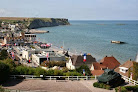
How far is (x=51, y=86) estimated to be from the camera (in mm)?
19703

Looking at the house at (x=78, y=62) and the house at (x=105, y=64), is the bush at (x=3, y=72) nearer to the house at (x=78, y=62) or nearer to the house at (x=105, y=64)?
the house at (x=105, y=64)

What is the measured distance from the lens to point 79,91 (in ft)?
60.8

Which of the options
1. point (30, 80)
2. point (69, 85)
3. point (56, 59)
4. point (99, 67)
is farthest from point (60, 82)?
point (56, 59)

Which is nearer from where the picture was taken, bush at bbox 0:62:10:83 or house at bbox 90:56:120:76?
bush at bbox 0:62:10:83

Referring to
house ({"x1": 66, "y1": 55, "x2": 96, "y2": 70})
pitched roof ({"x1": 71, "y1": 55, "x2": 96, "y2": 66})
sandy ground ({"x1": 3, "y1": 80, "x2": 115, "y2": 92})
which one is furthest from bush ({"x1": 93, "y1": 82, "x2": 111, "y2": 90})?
pitched roof ({"x1": 71, "y1": 55, "x2": 96, "y2": 66})

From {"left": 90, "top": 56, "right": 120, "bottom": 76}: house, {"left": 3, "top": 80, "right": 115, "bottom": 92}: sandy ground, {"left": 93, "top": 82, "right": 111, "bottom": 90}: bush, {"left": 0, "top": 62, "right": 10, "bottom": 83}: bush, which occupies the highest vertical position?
{"left": 0, "top": 62, "right": 10, "bottom": 83}: bush

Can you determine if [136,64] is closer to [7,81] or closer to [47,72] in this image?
[47,72]

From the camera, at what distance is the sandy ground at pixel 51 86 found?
18.8m

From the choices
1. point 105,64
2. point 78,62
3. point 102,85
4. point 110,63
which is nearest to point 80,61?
point 78,62

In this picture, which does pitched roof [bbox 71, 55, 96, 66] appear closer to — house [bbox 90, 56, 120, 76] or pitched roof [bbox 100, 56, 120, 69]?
house [bbox 90, 56, 120, 76]

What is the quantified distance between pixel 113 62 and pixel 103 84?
64.7ft

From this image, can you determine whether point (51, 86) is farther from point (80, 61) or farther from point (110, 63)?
point (110, 63)

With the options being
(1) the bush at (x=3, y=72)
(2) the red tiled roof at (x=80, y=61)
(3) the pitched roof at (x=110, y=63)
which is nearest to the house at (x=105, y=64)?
(3) the pitched roof at (x=110, y=63)

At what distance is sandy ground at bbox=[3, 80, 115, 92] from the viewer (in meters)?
18.8
